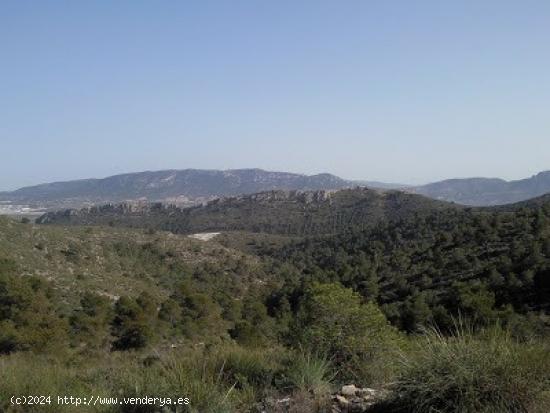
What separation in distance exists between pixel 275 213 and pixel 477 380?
432ft

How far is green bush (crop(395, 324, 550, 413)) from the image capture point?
4.48 m

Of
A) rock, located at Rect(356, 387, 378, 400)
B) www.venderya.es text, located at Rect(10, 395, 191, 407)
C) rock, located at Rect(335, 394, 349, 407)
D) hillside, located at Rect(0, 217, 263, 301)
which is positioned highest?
www.venderya.es text, located at Rect(10, 395, 191, 407)

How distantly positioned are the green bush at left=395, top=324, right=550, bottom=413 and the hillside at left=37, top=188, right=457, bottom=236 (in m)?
92.8

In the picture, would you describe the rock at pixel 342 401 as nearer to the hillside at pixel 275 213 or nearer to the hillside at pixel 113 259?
the hillside at pixel 113 259

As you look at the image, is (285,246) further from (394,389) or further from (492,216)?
(394,389)

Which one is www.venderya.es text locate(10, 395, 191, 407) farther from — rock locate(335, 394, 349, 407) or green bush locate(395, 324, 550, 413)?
green bush locate(395, 324, 550, 413)

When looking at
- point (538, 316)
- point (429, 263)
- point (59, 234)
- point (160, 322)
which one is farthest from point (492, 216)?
point (59, 234)

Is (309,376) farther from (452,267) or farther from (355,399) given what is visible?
(452,267)

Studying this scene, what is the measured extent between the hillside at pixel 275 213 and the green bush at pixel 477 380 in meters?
92.8

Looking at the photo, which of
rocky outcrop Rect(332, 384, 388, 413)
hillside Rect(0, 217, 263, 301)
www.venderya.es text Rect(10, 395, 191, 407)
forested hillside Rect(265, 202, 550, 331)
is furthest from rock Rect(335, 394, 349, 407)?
Result: hillside Rect(0, 217, 263, 301)

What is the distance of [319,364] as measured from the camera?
20.6 feet

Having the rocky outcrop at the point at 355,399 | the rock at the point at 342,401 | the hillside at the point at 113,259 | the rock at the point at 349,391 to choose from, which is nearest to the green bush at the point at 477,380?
the rocky outcrop at the point at 355,399

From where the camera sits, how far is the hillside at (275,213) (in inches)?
4355

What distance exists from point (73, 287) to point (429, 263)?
92.7 ft
